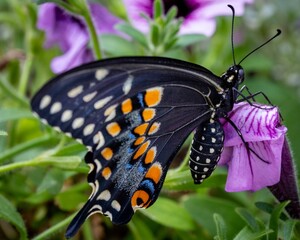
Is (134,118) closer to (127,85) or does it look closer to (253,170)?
(127,85)

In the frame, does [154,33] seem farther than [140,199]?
Yes

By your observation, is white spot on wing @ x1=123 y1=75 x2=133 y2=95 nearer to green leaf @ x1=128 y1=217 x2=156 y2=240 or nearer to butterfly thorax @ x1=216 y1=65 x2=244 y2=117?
butterfly thorax @ x1=216 y1=65 x2=244 y2=117

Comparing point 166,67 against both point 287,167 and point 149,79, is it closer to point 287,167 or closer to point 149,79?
point 149,79

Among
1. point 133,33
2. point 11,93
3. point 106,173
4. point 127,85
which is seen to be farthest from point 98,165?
point 11,93

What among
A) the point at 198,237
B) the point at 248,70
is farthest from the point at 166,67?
the point at 248,70

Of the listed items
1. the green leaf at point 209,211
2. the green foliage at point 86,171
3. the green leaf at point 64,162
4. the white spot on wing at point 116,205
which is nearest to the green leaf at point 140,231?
the green foliage at point 86,171

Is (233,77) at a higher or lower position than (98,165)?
higher

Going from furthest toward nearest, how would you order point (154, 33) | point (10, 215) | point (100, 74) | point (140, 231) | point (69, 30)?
1. point (69, 30)
2. point (140, 231)
3. point (154, 33)
4. point (10, 215)
5. point (100, 74)

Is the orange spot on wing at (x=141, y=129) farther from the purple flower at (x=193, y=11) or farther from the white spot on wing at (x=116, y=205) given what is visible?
the purple flower at (x=193, y=11)
